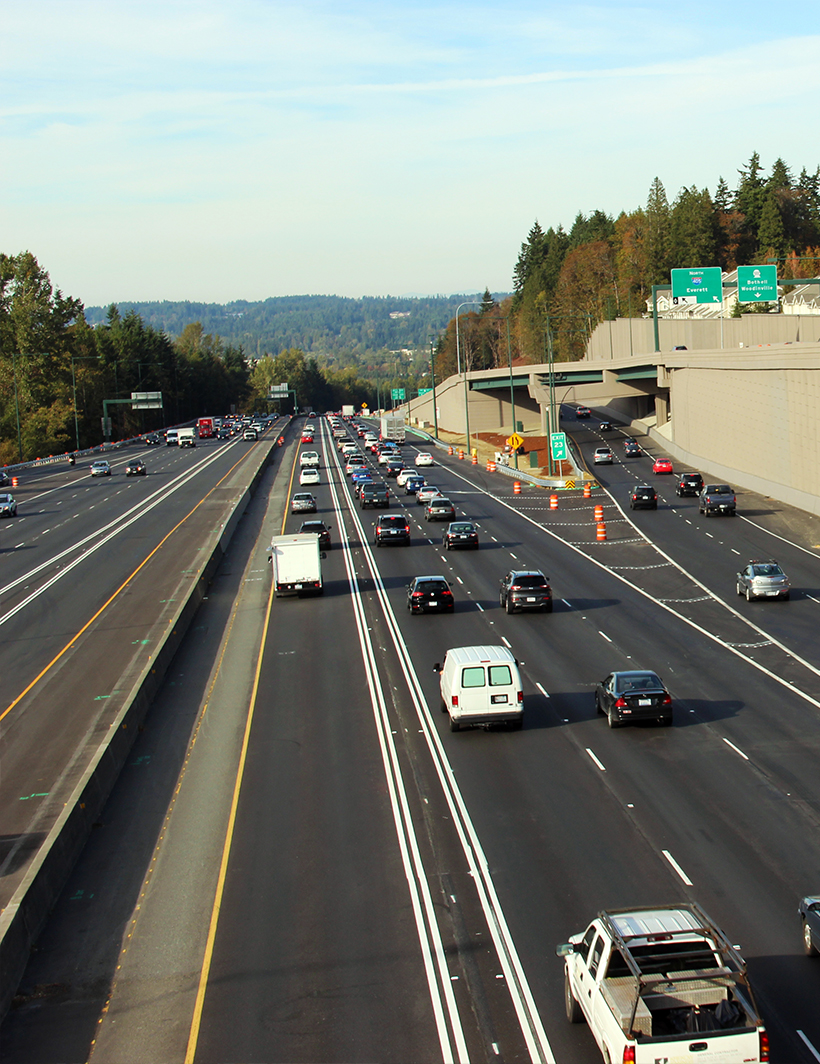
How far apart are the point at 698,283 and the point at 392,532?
1172 inches

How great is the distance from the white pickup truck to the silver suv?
2877cm

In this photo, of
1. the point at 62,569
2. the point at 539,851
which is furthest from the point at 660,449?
the point at 539,851

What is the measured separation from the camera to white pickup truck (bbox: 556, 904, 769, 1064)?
973 cm

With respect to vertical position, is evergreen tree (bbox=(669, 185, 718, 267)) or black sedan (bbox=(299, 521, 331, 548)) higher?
evergreen tree (bbox=(669, 185, 718, 267))

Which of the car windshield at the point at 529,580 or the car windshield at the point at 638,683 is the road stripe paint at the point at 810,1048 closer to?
the car windshield at the point at 638,683

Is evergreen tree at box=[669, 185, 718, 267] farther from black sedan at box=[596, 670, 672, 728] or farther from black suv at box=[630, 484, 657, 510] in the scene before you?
black sedan at box=[596, 670, 672, 728]

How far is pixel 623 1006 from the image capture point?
10.2 m

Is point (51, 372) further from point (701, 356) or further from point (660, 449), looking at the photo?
point (701, 356)

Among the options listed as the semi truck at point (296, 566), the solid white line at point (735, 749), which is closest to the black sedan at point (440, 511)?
the semi truck at point (296, 566)

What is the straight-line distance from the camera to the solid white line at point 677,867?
15872 millimetres

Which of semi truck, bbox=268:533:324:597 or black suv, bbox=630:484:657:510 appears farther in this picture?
black suv, bbox=630:484:657:510

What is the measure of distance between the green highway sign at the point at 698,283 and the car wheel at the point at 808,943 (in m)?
61.0

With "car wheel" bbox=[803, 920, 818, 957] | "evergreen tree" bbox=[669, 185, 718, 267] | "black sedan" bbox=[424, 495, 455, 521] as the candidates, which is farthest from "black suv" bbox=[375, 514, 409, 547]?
"evergreen tree" bbox=[669, 185, 718, 267]

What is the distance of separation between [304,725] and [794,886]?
12.4 meters
